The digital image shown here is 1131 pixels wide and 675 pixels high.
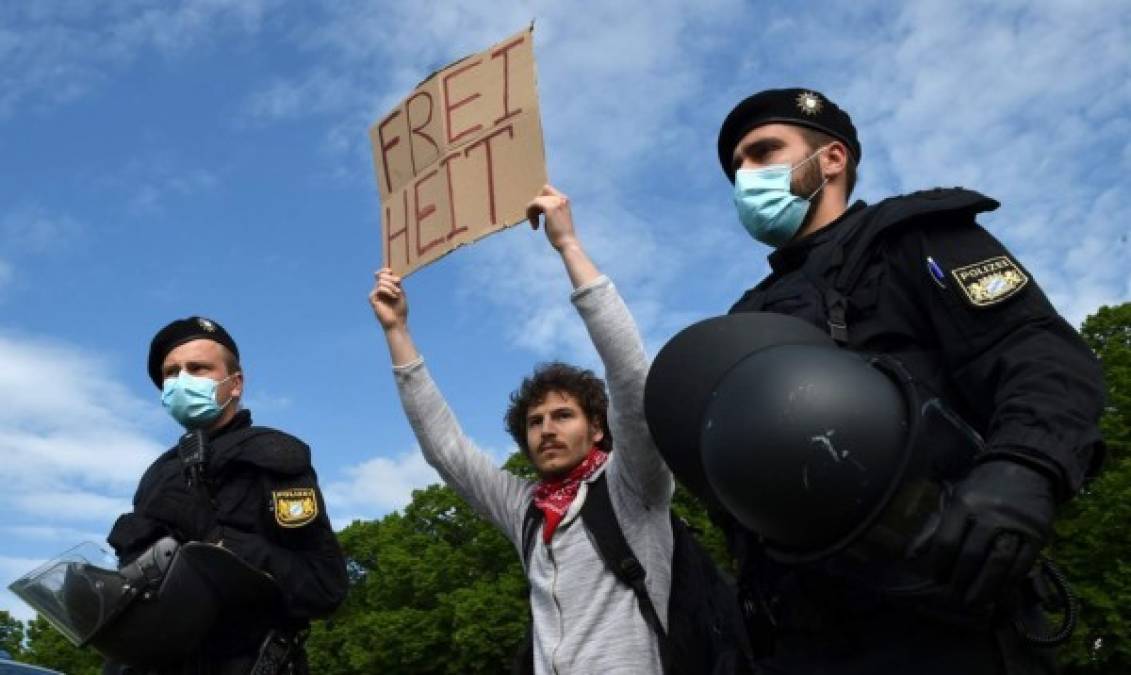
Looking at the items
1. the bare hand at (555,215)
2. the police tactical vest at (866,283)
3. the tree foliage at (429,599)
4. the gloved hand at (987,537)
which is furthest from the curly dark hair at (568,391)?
the tree foliage at (429,599)

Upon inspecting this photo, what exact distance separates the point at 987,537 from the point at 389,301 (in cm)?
327

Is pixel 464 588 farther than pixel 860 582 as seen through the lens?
Yes

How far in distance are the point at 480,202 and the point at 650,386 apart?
7.33 ft

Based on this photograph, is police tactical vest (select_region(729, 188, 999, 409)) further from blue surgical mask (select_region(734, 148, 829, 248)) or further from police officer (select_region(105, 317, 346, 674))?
police officer (select_region(105, 317, 346, 674))

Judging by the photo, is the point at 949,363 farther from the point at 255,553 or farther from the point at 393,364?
the point at 255,553

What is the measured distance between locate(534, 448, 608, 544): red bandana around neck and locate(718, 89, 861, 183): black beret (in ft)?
4.51

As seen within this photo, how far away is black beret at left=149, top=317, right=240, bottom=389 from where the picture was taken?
19.7 ft

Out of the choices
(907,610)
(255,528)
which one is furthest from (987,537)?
(255,528)

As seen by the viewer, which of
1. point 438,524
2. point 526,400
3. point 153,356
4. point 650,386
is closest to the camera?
point 650,386

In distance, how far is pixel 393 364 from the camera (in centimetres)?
492

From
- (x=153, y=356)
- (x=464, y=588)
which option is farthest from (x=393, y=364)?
(x=464, y=588)

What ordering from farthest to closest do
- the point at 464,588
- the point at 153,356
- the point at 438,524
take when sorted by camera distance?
1. the point at 438,524
2. the point at 464,588
3. the point at 153,356

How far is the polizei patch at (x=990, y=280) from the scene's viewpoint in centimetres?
276

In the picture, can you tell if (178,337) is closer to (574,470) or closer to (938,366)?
(574,470)
